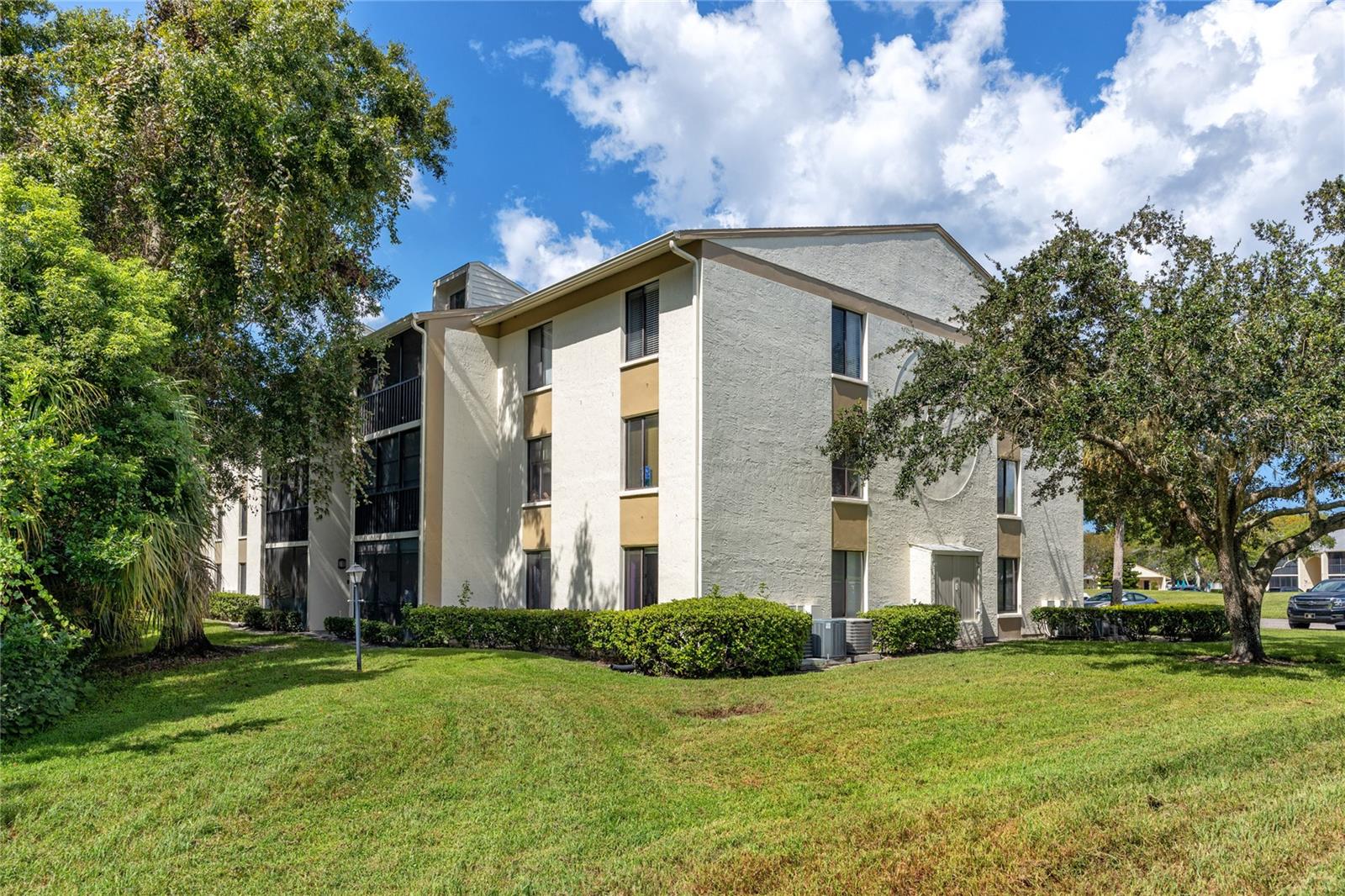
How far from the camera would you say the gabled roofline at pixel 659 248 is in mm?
16547

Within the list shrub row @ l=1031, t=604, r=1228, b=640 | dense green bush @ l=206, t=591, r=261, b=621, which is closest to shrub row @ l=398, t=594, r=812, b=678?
shrub row @ l=1031, t=604, r=1228, b=640

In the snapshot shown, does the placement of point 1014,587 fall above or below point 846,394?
below

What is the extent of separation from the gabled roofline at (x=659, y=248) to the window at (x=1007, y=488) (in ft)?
18.0

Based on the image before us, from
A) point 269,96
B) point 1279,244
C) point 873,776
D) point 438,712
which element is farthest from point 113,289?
point 1279,244

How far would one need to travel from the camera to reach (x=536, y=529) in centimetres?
2025

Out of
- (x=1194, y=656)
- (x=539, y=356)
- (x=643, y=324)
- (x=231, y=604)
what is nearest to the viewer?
(x=1194, y=656)

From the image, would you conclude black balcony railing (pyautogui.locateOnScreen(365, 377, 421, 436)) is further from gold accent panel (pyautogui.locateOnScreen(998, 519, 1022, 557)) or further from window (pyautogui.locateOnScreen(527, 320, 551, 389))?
gold accent panel (pyautogui.locateOnScreen(998, 519, 1022, 557))

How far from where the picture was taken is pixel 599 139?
18.5m

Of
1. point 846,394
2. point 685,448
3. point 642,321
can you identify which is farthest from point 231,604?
point 846,394

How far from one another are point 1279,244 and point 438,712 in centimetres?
1395

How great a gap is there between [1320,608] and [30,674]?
1298 inches

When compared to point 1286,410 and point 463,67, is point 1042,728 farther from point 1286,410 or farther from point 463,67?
point 463,67

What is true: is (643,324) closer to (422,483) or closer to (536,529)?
(536,529)

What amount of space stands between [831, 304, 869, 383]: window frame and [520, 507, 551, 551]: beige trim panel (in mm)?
7570
